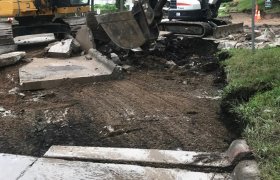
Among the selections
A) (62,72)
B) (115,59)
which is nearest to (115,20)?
(115,59)

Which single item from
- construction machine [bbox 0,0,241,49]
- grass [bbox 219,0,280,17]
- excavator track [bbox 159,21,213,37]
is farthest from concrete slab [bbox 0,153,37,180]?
grass [bbox 219,0,280,17]

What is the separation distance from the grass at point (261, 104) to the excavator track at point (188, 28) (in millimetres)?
4286

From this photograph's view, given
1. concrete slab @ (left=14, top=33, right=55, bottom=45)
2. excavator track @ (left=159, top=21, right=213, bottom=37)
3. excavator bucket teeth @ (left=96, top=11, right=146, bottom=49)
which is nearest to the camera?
excavator bucket teeth @ (left=96, top=11, right=146, bottom=49)

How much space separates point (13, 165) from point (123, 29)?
5921mm

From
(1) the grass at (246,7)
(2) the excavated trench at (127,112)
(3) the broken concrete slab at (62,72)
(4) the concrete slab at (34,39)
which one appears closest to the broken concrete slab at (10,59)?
(2) the excavated trench at (127,112)

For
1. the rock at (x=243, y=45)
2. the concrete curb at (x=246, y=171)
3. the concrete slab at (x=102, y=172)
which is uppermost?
the rock at (x=243, y=45)

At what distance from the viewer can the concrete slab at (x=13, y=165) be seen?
448 centimetres

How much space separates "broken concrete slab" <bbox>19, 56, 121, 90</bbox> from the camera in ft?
27.0

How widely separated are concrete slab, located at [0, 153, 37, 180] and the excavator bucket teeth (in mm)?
5596

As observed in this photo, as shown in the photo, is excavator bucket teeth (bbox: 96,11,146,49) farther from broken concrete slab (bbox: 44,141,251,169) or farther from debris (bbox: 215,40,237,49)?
broken concrete slab (bbox: 44,141,251,169)

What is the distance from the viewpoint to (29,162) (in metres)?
4.77

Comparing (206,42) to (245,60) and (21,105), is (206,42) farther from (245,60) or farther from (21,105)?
(21,105)

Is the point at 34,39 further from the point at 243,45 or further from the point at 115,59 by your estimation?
the point at 243,45

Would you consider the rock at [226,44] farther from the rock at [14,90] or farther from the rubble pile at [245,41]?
the rock at [14,90]
